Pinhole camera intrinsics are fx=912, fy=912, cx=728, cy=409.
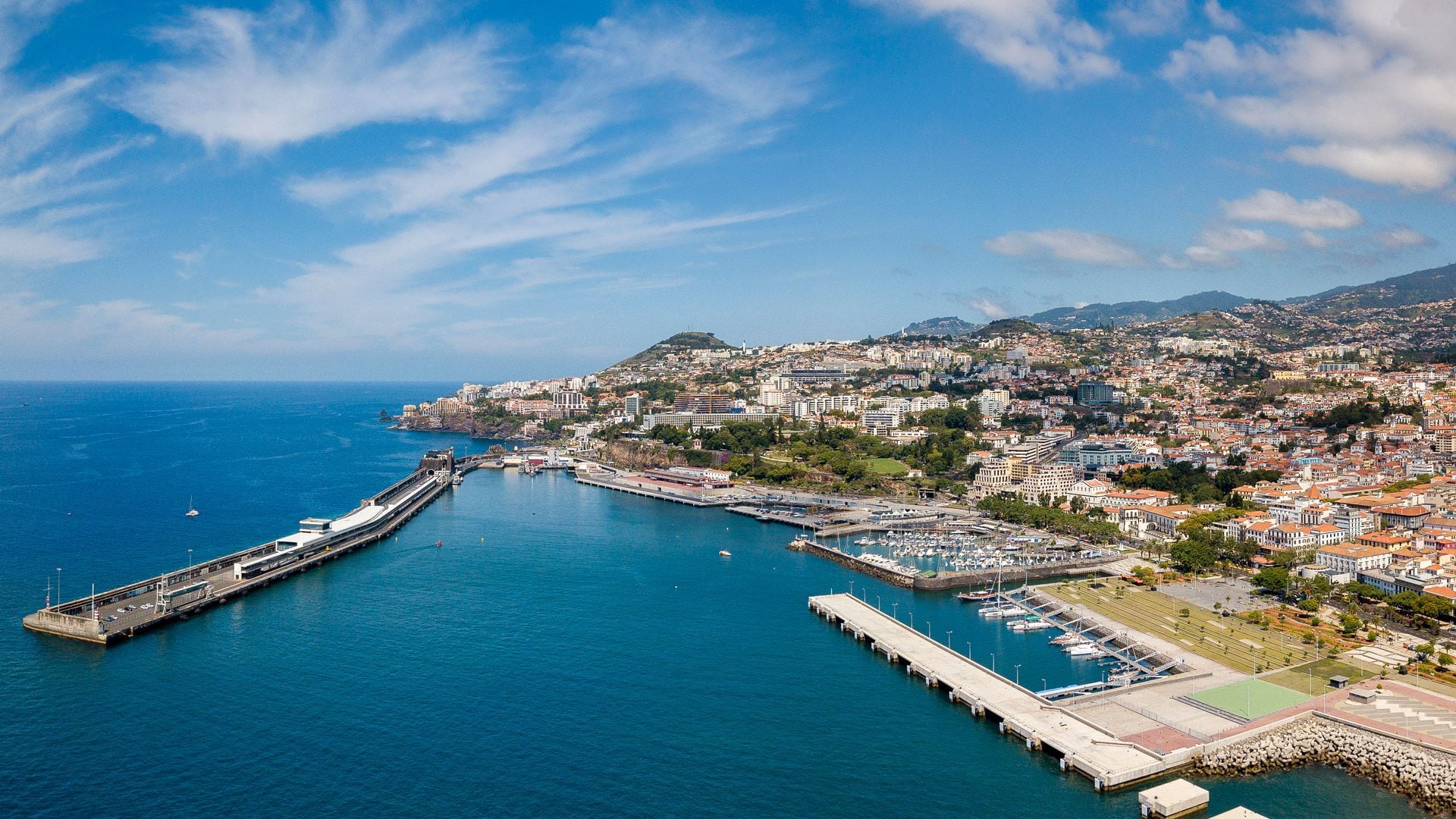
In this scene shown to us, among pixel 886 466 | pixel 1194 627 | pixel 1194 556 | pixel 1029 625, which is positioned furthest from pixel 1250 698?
pixel 886 466

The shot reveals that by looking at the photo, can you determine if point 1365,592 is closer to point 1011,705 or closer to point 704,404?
point 1011,705

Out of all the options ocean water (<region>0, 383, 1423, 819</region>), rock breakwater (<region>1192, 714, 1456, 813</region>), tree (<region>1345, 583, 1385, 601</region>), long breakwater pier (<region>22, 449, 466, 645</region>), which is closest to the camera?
rock breakwater (<region>1192, 714, 1456, 813</region>)

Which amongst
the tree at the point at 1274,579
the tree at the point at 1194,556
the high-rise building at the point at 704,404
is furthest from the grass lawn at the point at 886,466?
the tree at the point at 1274,579

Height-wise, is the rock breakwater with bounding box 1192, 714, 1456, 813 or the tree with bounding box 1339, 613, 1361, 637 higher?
the tree with bounding box 1339, 613, 1361, 637

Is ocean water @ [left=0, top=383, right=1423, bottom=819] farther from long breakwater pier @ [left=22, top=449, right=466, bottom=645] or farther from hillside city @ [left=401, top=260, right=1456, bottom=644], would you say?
hillside city @ [left=401, top=260, right=1456, bottom=644]

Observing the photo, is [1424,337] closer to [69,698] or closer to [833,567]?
[833,567]

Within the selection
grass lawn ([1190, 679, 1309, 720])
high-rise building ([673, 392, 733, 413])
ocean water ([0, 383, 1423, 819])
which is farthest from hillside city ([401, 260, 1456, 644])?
ocean water ([0, 383, 1423, 819])
